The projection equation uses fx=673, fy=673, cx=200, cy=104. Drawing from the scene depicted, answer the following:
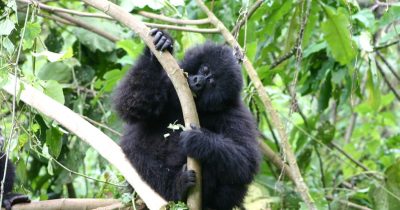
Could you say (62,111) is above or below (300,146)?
below

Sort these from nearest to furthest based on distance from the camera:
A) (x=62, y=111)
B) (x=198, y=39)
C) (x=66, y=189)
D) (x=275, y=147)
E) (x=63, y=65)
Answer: (x=62, y=111)
(x=198, y=39)
(x=63, y=65)
(x=275, y=147)
(x=66, y=189)

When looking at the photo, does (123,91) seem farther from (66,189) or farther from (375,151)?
(375,151)

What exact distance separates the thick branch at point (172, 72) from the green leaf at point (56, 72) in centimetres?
247

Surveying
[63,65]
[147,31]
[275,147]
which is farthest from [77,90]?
[147,31]

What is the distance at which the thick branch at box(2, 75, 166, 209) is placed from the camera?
3467 millimetres

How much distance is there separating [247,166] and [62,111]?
1.23m

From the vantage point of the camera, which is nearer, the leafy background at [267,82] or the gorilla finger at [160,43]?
the gorilla finger at [160,43]

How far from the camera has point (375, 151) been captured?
24.1ft

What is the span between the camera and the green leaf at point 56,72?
6031 millimetres

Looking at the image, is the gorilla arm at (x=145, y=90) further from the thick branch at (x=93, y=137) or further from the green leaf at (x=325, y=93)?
the green leaf at (x=325, y=93)

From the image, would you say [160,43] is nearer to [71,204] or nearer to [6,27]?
[6,27]

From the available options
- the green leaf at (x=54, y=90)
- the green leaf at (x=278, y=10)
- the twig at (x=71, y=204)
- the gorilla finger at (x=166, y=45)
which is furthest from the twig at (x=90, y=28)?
the gorilla finger at (x=166, y=45)

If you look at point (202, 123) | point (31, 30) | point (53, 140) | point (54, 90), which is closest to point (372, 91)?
Result: point (202, 123)

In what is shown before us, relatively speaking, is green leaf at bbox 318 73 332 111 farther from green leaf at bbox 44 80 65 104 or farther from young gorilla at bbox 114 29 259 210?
green leaf at bbox 44 80 65 104
